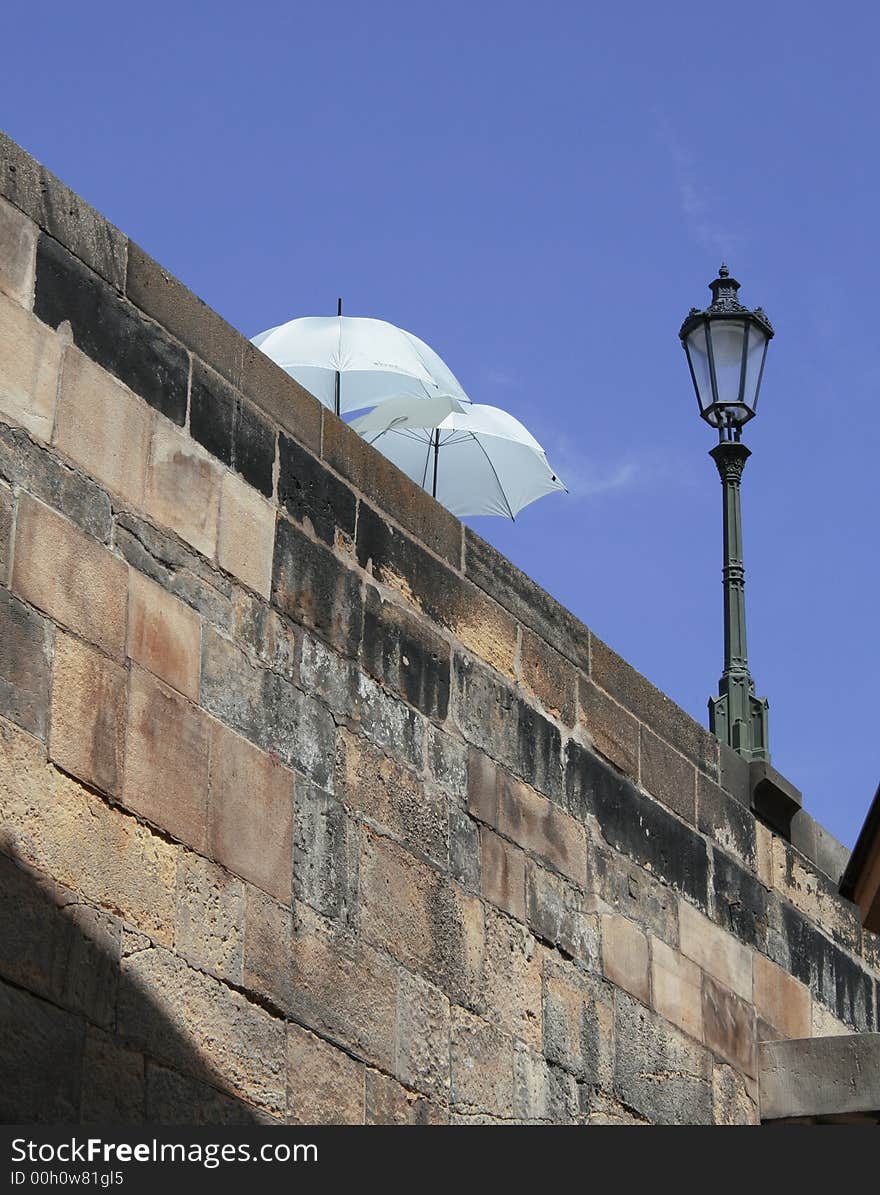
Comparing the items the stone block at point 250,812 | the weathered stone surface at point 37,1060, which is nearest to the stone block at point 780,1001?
the stone block at point 250,812

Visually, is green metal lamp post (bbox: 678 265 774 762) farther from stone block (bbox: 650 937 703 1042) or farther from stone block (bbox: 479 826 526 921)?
stone block (bbox: 479 826 526 921)

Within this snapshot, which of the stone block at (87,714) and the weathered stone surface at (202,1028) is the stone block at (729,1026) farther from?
the stone block at (87,714)

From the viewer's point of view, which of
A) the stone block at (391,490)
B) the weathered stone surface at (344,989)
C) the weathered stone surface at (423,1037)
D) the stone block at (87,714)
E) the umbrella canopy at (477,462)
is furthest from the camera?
the umbrella canopy at (477,462)

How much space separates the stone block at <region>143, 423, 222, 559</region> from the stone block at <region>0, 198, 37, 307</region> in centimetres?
61

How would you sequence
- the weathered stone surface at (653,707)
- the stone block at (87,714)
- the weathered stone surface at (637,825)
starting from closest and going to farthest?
the stone block at (87,714)
the weathered stone surface at (637,825)
the weathered stone surface at (653,707)

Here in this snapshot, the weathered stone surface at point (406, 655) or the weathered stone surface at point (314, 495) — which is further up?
the weathered stone surface at point (314, 495)

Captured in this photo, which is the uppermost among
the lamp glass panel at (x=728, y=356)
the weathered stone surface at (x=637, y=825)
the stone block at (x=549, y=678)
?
the lamp glass panel at (x=728, y=356)

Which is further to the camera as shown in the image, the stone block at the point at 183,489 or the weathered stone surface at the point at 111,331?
the stone block at the point at 183,489

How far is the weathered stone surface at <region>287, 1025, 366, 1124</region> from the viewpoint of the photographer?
6.13 meters

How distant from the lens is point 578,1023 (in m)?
7.72

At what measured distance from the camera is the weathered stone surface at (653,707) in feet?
28.1

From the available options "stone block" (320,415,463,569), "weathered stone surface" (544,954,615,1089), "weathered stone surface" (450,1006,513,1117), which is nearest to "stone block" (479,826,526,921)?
"weathered stone surface" (544,954,615,1089)

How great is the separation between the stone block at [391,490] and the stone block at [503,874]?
96 cm

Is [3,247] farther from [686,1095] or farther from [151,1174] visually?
[686,1095]
